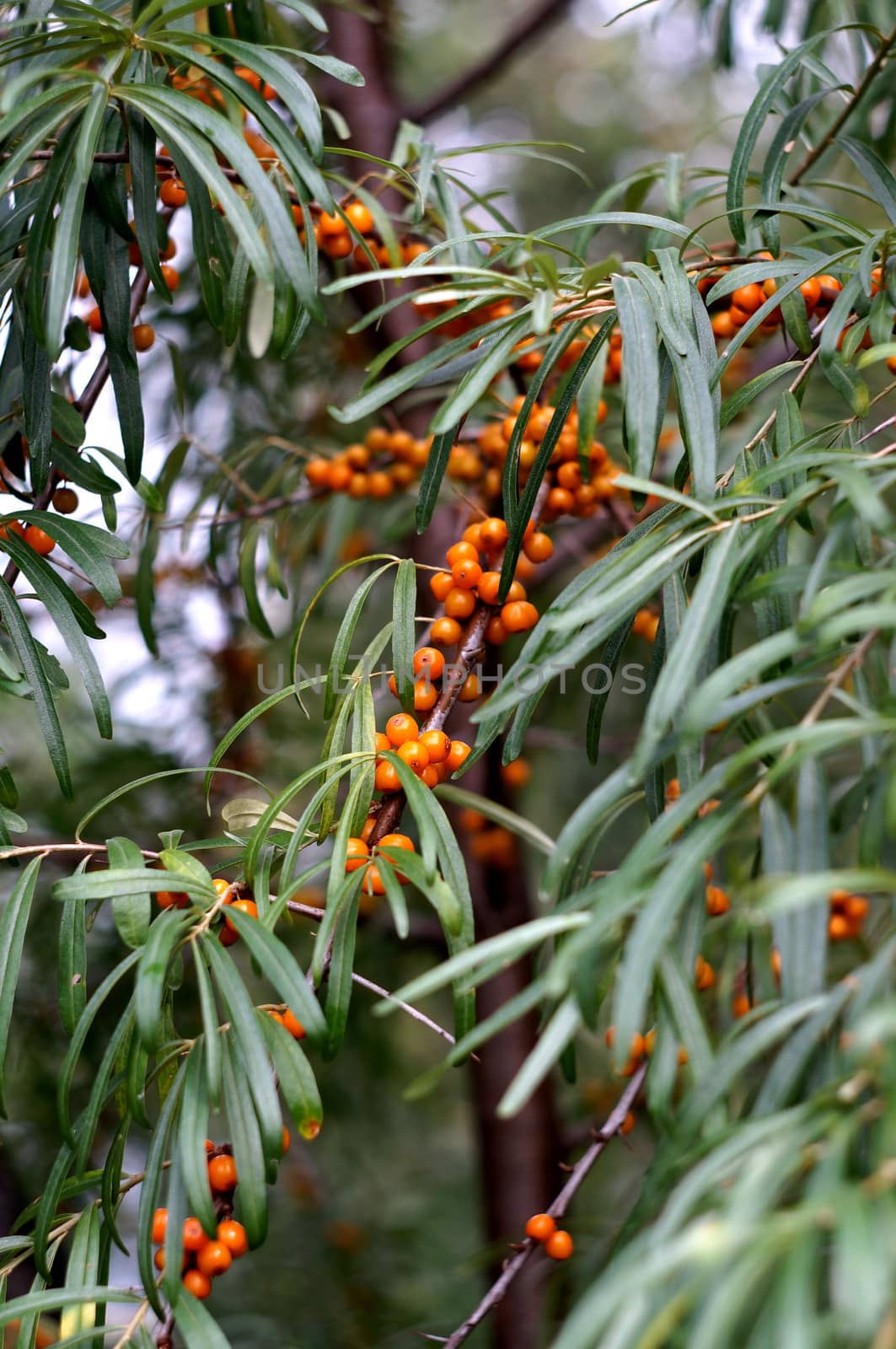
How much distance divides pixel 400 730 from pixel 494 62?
1.28 m

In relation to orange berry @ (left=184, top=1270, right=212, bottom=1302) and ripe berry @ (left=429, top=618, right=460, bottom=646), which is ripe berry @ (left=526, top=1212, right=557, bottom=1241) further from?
ripe berry @ (left=429, top=618, right=460, bottom=646)

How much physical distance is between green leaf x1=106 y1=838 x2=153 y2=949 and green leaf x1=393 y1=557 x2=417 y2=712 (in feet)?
0.70

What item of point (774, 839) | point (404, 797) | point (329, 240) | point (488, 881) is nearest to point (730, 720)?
point (774, 839)

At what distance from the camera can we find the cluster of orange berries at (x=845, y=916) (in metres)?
1.24

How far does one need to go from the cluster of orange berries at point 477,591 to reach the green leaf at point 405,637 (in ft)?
0.20

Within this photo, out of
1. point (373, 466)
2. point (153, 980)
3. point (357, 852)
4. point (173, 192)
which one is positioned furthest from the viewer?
point (373, 466)

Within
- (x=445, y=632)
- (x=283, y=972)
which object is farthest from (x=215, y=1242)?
(x=445, y=632)

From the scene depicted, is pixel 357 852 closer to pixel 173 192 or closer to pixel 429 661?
pixel 429 661

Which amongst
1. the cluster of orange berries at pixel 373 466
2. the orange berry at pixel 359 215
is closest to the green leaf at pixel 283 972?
the orange berry at pixel 359 215

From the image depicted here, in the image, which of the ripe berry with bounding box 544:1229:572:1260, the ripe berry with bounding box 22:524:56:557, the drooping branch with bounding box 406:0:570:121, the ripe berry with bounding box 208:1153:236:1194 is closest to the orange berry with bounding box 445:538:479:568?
the ripe berry with bounding box 22:524:56:557

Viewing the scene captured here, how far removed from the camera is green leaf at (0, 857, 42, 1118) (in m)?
0.69

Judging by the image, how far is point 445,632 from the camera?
2.83 ft

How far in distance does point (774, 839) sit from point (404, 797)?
296mm

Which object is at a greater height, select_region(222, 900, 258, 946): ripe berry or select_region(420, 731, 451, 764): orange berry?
select_region(420, 731, 451, 764): orange berry
